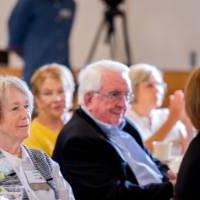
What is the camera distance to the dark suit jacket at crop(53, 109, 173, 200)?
8.21ft

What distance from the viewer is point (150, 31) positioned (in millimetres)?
6688

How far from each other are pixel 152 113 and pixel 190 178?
149 centimetres

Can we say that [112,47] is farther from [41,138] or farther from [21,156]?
[21,156]

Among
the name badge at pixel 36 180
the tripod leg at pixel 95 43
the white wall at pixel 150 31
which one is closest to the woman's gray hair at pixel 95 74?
the name badge at pixel 36 180

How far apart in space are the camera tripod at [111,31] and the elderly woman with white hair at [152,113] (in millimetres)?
2680

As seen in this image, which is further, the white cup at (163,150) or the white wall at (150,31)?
the white wall at (150,31)

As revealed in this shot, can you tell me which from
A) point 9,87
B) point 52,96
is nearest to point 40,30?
point 52,96

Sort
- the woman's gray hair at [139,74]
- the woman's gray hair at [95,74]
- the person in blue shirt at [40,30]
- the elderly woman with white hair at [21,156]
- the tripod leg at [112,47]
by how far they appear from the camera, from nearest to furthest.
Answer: the elderly woman with white hair at [21,156] → the woman's gray hair at [95,74] → the woman's gray hair at [139,74] → the person in blue shirt at [40,30] → the tripod leg at [112,47]

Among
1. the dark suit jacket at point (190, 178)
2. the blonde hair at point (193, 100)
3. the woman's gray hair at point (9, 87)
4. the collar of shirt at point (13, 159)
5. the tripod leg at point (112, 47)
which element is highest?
the woman's gray hair at point (9, 87)

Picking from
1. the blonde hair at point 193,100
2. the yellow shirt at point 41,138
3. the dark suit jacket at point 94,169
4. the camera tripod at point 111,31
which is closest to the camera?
the blonde hair at point 193,100

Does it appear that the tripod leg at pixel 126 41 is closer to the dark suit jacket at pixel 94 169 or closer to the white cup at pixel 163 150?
the white cup at pixel 163 150

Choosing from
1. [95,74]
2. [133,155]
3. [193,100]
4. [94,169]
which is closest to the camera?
[193,100]

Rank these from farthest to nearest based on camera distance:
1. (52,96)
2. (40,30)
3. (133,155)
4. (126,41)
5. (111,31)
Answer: (126,41) → (111,31) → (40,30) → (52,96) → (133,155)

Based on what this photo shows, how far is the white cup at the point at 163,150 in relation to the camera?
10.1 feet
